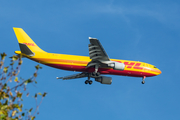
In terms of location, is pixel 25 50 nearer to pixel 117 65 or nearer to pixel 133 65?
pixel 117 65

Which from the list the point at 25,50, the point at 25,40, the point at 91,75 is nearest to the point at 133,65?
the point at 91,75

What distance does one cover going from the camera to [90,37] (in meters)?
42.8

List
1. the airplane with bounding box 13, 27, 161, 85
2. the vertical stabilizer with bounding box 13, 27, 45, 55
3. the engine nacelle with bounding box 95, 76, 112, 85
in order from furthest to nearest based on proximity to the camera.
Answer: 1. the engine nacelle with bounding box 95, 76, 112, 85
2. the vertical stabilizer with bounding box 13, 27, 45, 55
3. the airplane with bounding box 13, 27, 161, 85

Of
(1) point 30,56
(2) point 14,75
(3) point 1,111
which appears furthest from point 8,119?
(1) point 30,56

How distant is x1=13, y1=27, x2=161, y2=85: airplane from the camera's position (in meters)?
45.8

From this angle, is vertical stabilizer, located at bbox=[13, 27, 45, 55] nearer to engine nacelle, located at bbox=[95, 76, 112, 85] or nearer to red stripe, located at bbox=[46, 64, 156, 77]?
red stripe, located at bbox=[46, 64, 156, 77]

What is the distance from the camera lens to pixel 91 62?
48.0 metres

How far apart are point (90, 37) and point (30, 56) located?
11150 millimetres

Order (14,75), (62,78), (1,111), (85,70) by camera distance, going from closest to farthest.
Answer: (1,111), (14,75), (85,70), (62,78)

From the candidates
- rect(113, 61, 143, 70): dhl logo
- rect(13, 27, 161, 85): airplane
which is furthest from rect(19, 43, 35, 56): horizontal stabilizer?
rect(113, 61, 143, 70): dhl logo

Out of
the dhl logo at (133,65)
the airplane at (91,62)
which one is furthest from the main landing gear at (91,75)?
the dhl logo at (133,65)

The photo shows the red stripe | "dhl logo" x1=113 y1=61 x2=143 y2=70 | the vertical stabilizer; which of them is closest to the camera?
the red stripe

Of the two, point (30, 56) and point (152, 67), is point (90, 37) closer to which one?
point (30, 56)

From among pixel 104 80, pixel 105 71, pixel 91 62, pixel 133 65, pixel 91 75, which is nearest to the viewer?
pixel 91 62
